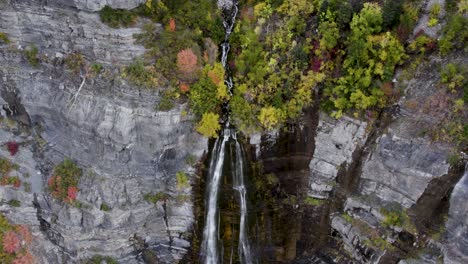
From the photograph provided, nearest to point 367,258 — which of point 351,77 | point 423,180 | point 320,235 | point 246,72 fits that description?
point 320,235

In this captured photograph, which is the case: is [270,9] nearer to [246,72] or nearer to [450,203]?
[246,72]

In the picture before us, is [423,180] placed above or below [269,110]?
below

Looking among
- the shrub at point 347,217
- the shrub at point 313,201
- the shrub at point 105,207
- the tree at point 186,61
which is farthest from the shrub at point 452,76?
the shrub at point 105,207

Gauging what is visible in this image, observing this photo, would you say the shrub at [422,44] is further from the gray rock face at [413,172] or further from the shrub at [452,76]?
the shrub at [452,76]

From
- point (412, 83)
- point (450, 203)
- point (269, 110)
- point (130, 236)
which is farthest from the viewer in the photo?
point (130, 236)

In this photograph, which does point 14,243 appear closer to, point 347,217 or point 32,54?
point 32,54

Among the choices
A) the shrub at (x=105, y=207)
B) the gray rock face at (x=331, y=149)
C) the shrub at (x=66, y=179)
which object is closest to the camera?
the gray rock face at (x=331, y=149)

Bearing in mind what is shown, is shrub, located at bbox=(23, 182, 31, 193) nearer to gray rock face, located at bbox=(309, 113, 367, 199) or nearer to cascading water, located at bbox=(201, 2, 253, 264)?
cascading water, located at bbox=(201, 2, 253, 264)

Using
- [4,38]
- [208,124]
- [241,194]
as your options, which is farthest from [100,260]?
[4,38]

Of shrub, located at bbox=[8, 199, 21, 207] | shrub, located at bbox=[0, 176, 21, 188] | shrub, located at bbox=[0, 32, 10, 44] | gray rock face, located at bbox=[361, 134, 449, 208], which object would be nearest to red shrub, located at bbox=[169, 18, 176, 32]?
shrub, located at bbox=[0, 32, 10, 44]
